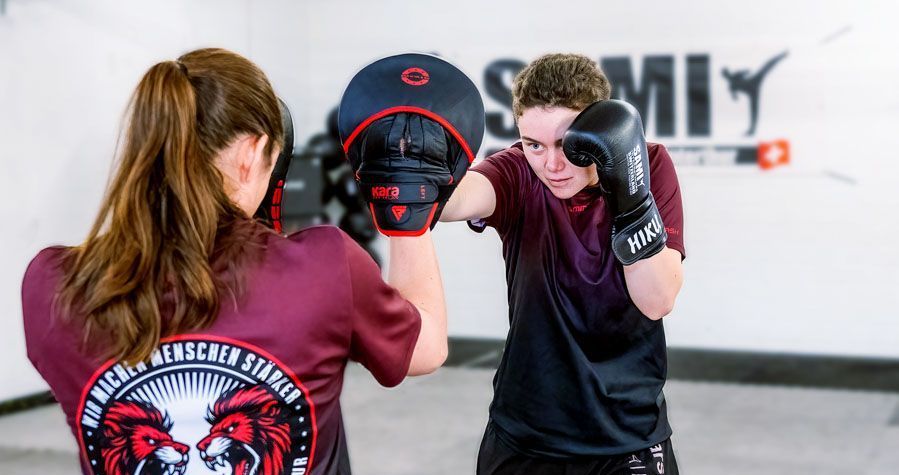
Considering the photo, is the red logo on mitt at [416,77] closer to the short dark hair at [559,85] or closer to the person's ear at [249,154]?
the person's ear at [249,154]

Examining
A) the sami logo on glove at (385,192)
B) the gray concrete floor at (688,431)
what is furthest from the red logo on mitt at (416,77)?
the gray concrete floor at (688,431)

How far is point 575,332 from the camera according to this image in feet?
5.93

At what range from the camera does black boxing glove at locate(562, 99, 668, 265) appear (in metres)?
1.62

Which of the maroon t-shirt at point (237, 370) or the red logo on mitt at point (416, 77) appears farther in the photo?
the red logo on mitt at point (416, 77)

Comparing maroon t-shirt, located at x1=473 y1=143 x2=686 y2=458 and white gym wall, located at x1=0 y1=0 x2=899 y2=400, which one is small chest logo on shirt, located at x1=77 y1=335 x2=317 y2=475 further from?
white gym wall, located at x1=0 y1=0 x2=899 y2=400

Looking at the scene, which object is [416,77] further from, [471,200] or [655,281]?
[655,281]

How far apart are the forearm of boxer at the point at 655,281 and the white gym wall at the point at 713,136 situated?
3850 mm

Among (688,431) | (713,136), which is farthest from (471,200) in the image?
(713,136)

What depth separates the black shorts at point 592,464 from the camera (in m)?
1.80

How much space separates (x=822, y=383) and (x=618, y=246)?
13.5 ft

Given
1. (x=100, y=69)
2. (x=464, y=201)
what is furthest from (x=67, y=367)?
(x=100, y=69)

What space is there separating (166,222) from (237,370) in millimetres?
187

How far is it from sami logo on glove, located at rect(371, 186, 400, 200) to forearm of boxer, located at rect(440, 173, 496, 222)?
1.11 ft

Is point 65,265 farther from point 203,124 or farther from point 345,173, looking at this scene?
point 345,173
